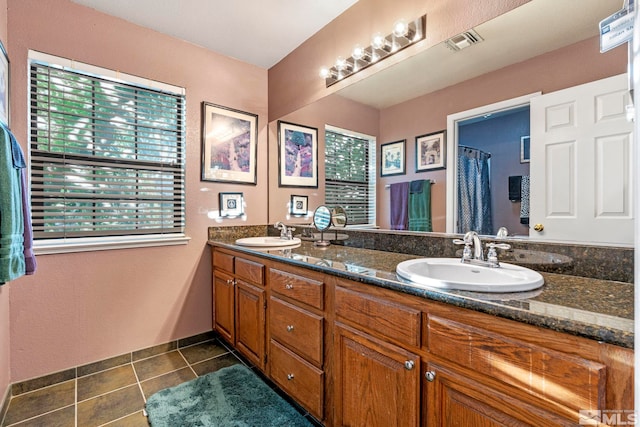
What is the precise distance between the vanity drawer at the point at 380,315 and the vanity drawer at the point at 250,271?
2.11ft

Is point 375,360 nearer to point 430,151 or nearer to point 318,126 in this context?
point 430,151

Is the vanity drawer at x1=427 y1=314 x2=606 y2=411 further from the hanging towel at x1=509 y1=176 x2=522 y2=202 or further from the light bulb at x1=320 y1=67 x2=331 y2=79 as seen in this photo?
the light bulb at x1=320 y1=67 x2=331 y2=79

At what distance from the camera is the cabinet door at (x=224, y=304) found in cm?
207

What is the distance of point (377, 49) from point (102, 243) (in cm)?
216

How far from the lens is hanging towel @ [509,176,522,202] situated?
1231mm

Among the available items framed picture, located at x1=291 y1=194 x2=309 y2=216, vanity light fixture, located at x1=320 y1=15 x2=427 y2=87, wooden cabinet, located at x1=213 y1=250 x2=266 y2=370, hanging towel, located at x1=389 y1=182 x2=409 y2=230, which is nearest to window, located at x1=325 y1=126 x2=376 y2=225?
hanging towel, located at x1=389 y1=182 x2=409 y2=230

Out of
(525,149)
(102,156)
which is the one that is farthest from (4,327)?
(525,149)

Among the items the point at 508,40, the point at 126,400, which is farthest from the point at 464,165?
the point at 126,400

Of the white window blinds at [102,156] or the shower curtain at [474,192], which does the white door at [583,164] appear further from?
the white window blinds at [102,156]

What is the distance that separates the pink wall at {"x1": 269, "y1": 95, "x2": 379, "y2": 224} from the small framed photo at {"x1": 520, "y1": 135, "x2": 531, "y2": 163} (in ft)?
2.75

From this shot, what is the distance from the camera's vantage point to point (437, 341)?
0.90m

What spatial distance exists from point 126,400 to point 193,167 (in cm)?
158

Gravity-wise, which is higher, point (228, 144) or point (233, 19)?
point (233, 19)

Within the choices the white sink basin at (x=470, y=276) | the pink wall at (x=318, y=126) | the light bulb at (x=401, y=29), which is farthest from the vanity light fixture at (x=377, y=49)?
the white sink basin at (x=470, y=276)
